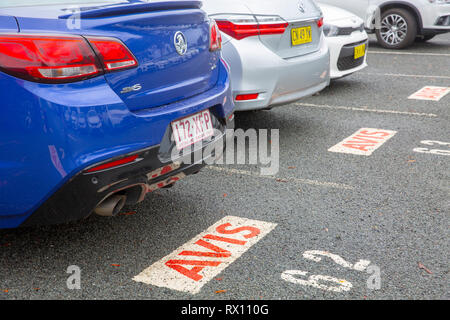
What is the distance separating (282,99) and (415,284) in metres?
2.59

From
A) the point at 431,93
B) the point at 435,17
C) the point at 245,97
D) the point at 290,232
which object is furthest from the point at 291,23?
the point at 435,17

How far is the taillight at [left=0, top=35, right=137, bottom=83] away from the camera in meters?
2.69

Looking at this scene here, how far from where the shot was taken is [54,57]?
2.73 m

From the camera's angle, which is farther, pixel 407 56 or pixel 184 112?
pixel 407 56

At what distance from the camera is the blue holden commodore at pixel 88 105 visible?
2.70 meters

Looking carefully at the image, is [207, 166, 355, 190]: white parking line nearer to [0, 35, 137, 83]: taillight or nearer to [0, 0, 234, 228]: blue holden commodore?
[0, 0, 234, 228]: blue holden commodore

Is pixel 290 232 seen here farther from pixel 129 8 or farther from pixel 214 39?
pixel 129 8

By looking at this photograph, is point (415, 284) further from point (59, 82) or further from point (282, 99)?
point (282, 99)

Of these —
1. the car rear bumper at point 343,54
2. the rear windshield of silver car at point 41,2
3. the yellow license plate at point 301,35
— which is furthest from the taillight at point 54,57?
the car rear bumper at point 343,54

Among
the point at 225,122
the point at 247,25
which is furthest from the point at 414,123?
the point at 225,122

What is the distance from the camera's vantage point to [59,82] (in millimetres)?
2744

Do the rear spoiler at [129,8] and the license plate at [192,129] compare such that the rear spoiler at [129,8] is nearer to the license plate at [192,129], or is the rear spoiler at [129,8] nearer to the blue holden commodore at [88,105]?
the blue holden commodore at [88,105]

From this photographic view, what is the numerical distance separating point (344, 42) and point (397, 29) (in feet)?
15.1

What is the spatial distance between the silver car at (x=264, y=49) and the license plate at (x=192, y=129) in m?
1.63
